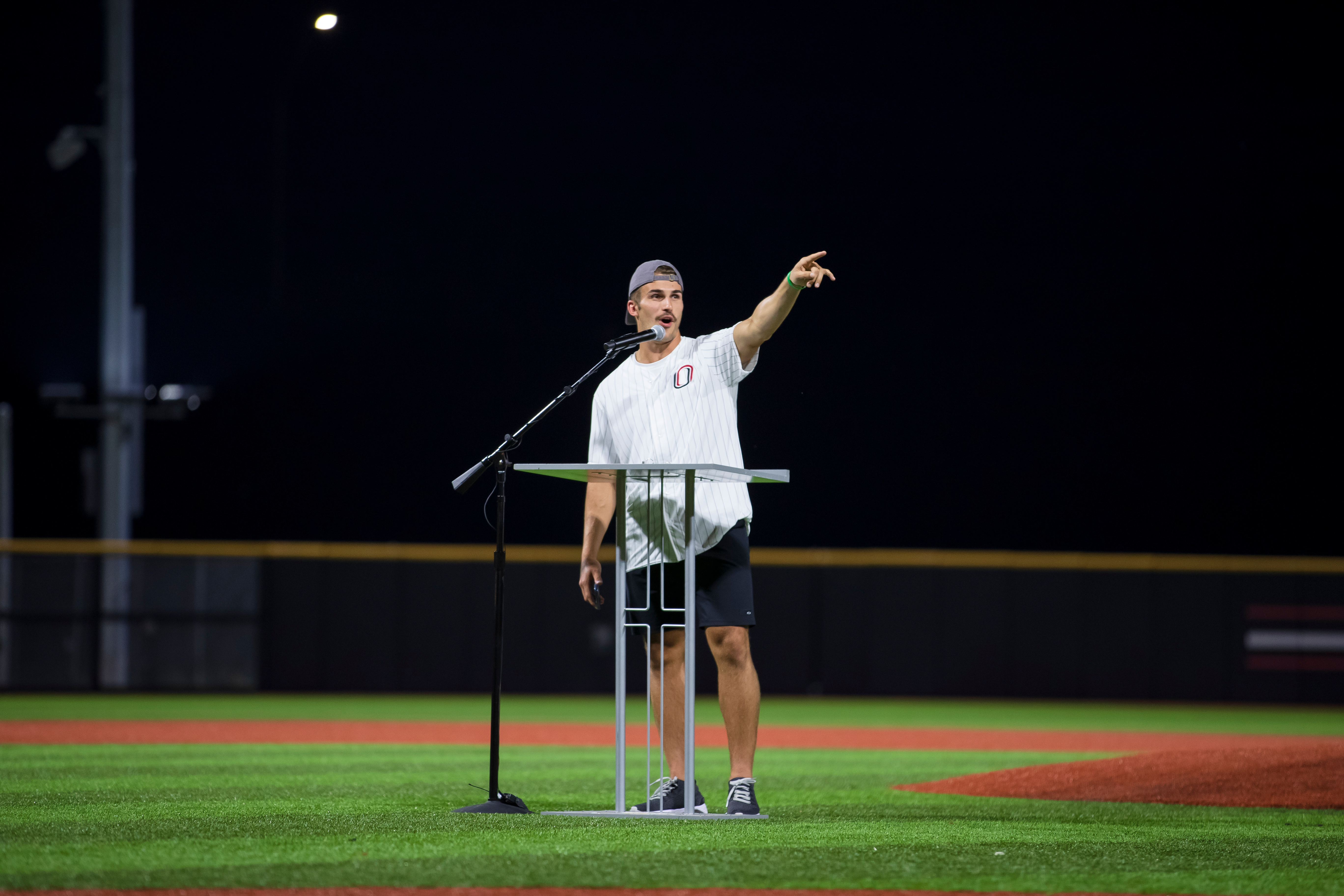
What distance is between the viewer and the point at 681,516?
5.43 meters

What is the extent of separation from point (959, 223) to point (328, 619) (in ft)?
37.3

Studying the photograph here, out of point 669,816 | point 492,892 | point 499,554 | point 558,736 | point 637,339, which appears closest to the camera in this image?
point 492,892

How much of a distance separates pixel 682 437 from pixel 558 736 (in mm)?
7451

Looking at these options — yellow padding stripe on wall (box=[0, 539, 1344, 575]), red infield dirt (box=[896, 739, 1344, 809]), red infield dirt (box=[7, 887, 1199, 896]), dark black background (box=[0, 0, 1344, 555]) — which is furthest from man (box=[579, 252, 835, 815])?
dark black background (box=[0, 0, 1344, 555])

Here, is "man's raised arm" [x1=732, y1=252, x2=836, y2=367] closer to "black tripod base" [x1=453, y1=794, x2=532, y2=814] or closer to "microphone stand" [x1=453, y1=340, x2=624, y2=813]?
"microphone stand" [x1=453, y1=340, x2=624, y2=813]

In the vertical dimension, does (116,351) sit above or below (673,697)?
above

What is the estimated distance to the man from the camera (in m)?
5.44

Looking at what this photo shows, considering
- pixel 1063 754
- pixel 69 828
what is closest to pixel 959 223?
pixel 1063 754

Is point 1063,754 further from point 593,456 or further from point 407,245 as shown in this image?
point 407,245

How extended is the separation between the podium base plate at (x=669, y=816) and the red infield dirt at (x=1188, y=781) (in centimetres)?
173

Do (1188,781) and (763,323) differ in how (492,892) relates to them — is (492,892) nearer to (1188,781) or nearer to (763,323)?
(763,323)

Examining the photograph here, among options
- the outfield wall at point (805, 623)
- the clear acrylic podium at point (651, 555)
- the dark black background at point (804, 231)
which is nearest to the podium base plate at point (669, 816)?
the clear acrylic podium at point (651, 555)

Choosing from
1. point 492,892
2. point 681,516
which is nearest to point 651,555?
point 681,516

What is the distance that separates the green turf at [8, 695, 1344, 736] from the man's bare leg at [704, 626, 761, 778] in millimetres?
9597
